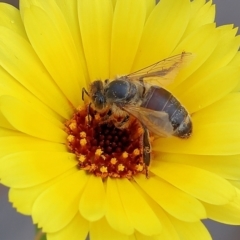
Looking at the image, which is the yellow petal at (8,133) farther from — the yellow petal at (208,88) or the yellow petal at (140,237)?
the yellow petal at (208,88)

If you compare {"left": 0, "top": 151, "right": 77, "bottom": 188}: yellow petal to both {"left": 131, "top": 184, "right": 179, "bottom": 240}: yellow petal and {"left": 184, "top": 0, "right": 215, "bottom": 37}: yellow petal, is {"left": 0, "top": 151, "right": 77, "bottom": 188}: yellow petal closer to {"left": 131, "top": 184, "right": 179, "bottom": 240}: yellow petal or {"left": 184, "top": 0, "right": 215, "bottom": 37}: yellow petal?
{"left": 131, "top": 184, "right": 179, "bottom": 240}: yellow petal

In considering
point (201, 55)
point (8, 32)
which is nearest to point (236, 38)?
point (201, 55)

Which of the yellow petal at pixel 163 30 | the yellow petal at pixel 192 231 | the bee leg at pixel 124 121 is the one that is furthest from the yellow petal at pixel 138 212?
the yellow petal at pixel 163 30

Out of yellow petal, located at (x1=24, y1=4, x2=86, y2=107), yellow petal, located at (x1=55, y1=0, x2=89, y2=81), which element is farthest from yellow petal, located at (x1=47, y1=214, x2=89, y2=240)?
yellow petal, located at (x1=55, y1=0, x2=89, y2=81)

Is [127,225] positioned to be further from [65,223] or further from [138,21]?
[138,21]

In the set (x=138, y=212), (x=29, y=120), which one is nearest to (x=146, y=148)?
(x=138, y=212)

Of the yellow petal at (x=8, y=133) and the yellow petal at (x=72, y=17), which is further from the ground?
the yellow petal at (x=72, y=17)

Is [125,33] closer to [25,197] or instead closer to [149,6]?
[149,6]
